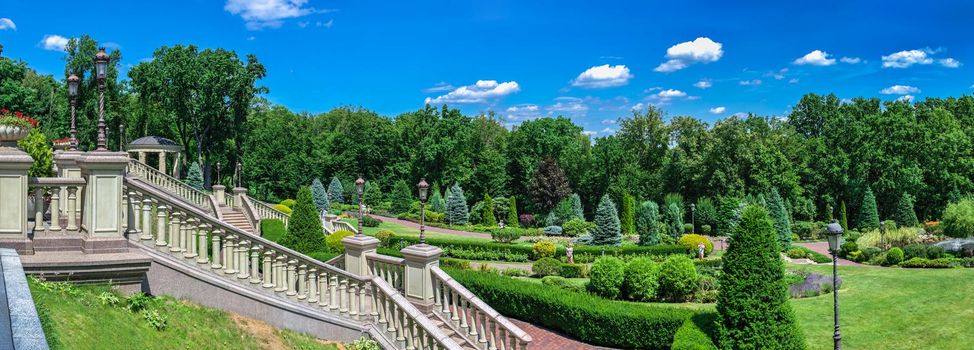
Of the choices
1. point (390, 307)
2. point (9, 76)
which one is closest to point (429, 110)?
point (9, 76)

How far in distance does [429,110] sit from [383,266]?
51.7 metres

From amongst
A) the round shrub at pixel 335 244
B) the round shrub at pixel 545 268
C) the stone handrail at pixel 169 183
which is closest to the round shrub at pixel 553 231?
the round shrub at pixel 545 268

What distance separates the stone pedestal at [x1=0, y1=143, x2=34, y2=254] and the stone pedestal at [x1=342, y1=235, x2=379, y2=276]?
422 cm

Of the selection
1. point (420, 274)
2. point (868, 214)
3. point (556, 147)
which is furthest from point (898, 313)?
point (556, 147)

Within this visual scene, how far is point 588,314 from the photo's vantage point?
14148 millimetres

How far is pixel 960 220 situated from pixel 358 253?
34.9m

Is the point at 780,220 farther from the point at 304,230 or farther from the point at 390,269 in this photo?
the point at 390,269

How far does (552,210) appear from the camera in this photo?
49.1 meters

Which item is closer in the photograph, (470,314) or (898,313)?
(470,314)

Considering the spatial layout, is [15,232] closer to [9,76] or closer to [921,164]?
[9,76]

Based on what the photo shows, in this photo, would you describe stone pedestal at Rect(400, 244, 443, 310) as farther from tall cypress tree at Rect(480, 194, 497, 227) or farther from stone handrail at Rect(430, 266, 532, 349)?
tall cypress tree at Rect(480, 194, 497, 227)

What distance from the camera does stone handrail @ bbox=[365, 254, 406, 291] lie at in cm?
1003

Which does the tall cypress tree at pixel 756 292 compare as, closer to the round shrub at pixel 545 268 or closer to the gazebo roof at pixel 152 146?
the round shrub at pixel 545 268

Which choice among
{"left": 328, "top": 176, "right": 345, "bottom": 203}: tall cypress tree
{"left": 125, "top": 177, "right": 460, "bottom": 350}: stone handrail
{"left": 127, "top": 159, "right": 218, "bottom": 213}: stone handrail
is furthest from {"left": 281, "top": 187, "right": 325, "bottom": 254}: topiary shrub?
{"left": 328, "top": 176, "right": 345, "bottom": 203}: tall cypress tree
